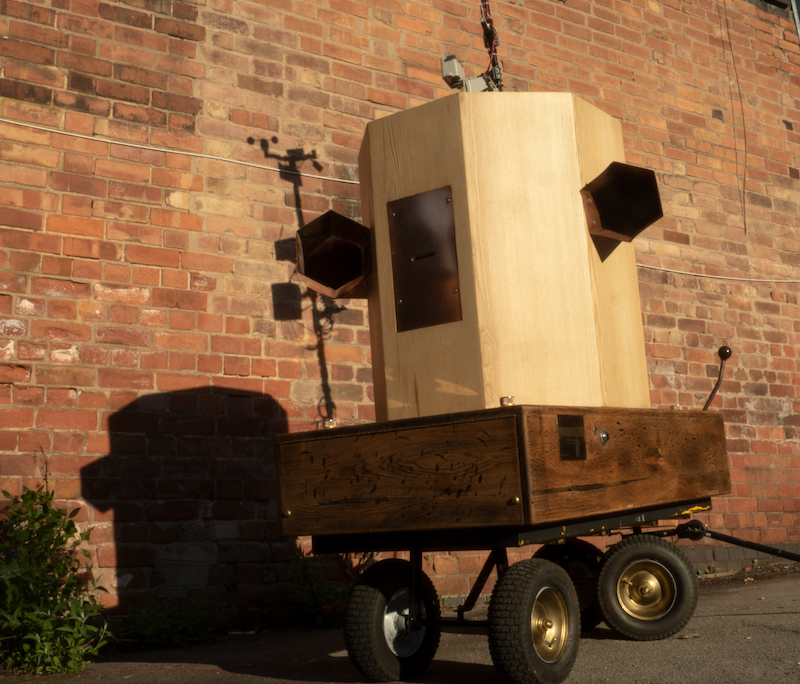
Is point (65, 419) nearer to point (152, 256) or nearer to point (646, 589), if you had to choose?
point (152, 256)

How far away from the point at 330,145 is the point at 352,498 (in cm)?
296

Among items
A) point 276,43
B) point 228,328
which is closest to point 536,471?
point 228,328

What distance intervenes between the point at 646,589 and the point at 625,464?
2.59ft

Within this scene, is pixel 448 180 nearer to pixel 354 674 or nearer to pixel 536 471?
pixel 536 471

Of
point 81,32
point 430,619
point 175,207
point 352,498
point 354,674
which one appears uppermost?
point 81,32

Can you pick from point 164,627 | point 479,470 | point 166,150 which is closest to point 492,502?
point 479,470

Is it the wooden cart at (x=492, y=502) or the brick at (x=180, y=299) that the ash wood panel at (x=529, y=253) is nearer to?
the wooden cart at (x=492, y=502)

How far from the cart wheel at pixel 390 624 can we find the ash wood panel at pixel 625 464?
715 mm

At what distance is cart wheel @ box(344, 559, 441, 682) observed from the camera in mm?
3170

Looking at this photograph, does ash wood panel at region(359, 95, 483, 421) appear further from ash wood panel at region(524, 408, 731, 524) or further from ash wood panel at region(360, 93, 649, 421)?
ash wood panel at region(524, 408, 731, 524)

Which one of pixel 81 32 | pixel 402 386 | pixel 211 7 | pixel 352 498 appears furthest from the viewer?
pixel 211 7

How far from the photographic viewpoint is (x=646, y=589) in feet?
12.3

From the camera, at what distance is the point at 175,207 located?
4.88 metres

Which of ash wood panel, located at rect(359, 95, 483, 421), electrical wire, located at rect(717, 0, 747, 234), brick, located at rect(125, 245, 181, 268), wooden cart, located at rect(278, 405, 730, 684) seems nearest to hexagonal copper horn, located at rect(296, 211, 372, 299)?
ash wood panel, located at rect(359, 95, 483, 421)
